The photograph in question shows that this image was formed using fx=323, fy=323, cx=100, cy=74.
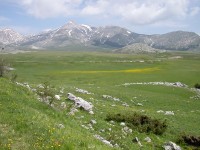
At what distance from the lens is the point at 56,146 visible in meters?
16.4

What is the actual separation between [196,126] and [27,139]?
20.7 meters

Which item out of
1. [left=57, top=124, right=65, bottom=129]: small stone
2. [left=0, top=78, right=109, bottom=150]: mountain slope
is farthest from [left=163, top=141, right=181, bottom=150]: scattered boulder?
[left=57, top=124, right=65, bottom=129]: small stone

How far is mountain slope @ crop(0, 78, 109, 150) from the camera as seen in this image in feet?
54.8

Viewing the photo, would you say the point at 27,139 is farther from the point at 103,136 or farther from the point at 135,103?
the point at 135,103

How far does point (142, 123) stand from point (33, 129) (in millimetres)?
13004

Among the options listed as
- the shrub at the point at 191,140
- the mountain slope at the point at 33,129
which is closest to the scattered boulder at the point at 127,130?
the shrub at the point at 191,140

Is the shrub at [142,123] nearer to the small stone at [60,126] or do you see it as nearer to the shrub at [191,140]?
the shrub at [191,140]

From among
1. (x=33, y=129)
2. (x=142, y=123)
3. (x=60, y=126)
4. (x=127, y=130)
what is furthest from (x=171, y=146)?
(x=33, y=129)

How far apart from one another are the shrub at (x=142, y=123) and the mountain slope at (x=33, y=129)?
694 centimetres

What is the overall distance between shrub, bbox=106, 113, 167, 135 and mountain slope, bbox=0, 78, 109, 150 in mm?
6940

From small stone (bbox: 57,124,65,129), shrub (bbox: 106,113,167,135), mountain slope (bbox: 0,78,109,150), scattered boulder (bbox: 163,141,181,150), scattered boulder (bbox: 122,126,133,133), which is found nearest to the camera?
mountain slope (bbox: 0,78,109,150)

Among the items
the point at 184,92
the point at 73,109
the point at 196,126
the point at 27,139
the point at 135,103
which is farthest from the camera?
the point at 184,92

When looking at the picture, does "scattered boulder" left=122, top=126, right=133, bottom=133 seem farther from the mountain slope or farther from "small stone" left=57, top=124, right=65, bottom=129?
"small stone" left=57, top=124, right=65, bottom=129

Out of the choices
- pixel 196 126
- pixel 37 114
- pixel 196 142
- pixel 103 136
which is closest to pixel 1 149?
pixel 37 114
